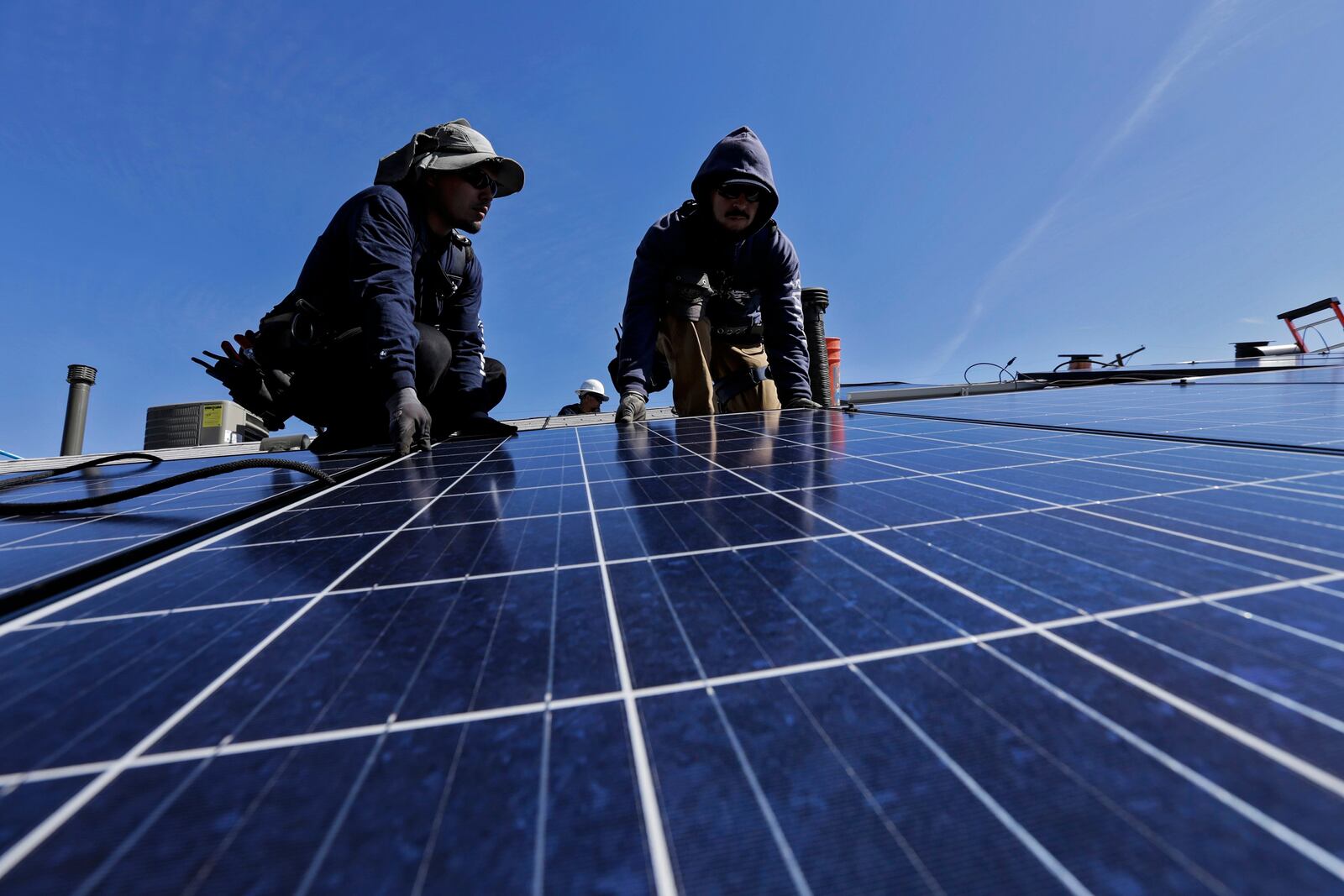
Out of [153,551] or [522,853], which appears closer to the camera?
[522,853]

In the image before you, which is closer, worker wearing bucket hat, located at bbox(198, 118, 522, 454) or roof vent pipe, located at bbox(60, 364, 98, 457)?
worker wearing bucket hat, located at bbox(198, 118, 522, 454)

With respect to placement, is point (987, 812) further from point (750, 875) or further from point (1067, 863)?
point (750, 875)

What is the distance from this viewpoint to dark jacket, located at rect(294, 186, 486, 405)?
3.94m

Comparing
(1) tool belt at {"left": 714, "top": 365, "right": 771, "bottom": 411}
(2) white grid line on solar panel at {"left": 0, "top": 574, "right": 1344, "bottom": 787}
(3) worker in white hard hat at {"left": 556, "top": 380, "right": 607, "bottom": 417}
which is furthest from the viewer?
(3) worker in white hard hat at {"left": 556, "top": 380, "right": 607, "bottom": 417}

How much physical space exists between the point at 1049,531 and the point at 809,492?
0.67 metres

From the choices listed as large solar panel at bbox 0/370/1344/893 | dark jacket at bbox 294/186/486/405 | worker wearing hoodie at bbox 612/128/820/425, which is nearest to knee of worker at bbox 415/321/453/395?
dark jacket at bbox 294/186/486/405

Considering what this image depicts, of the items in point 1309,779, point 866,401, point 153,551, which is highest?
point 866,401

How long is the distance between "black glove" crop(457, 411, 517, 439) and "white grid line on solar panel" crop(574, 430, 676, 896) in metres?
4.09

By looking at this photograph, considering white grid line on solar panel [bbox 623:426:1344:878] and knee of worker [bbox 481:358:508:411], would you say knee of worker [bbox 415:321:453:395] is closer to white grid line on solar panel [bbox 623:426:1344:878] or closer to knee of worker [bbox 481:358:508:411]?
knee of worker [bbox 481:358:508:411]

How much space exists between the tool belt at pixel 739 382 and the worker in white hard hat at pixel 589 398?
7781mm

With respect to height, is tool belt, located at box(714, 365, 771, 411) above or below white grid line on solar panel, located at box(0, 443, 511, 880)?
above

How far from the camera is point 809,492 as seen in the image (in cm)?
175

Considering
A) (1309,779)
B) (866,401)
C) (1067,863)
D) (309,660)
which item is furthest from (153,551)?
(866,401)

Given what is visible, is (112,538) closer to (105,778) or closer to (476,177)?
(105,778)
